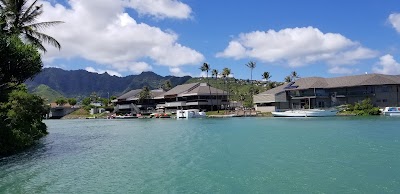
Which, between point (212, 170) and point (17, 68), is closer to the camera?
point (212, 170)

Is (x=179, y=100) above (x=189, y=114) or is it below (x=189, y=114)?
above

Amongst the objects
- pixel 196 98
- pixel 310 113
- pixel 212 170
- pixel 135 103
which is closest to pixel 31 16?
pixel 212 170

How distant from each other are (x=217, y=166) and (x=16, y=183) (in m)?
10.5

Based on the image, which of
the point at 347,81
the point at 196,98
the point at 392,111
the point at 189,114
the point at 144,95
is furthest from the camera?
the point at 144,95

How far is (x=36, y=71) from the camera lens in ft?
94.3

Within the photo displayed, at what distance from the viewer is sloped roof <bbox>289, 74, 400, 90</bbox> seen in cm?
8173

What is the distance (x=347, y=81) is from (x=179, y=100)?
177ft

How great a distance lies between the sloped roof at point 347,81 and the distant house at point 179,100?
94.8ft

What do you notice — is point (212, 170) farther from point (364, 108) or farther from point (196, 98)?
point (196, 98)

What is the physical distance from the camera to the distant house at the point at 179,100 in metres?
113

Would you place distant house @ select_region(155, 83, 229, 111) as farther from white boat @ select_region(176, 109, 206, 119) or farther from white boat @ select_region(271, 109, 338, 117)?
white boat @ select_region(271, 109, 338, 117)

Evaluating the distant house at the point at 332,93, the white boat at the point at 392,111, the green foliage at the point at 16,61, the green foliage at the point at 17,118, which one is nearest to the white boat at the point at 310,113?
the distant house at the point at 332,93

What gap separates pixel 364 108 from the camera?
7731cm

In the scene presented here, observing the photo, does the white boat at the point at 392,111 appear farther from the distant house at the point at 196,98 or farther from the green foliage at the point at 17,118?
the green foliage at the point at 17,118
